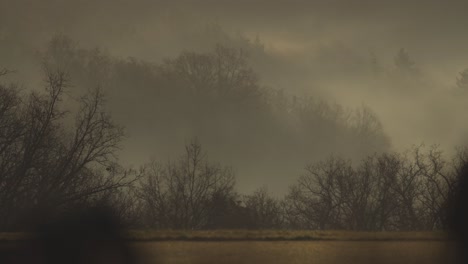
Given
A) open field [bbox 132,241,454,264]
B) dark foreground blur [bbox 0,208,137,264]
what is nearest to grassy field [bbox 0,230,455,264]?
open field [bbox 132,241,454,264]

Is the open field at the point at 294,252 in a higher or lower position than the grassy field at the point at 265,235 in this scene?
lower

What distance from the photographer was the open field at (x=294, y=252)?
20.2 ft

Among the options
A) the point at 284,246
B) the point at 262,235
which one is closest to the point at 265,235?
the point at 262,235

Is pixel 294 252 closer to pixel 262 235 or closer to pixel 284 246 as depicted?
pixel 284 246

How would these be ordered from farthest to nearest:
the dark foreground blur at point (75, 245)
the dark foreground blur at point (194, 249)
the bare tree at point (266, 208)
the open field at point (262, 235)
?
the bare tree at point (266, 208) → the open field at point (262, 235) → the dark foreground blur at point (194, 249) → the dark foreground blur at point (75, 245)

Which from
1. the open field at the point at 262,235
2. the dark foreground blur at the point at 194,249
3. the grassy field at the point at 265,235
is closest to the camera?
the dark foreground blur at the point at 194,249

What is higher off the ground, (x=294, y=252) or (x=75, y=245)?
(x=75, y=245)

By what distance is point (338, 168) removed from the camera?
62469 millimetres

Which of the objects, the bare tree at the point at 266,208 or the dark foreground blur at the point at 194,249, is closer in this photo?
the dark foreground blur at the point at 194,249

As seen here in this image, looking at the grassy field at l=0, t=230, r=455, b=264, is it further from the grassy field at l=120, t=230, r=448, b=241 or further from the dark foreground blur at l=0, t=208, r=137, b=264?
the dark foreground blur at l=0, t=208, r=137, b=264

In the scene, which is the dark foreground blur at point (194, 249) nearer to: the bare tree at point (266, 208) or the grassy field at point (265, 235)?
the grassy field at point (265, 235)

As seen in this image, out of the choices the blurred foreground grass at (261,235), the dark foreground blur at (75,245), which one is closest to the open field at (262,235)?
the blurred foreground grass at (261,235)

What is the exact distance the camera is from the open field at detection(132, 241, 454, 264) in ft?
20.2

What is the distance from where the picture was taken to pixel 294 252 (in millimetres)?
6758
